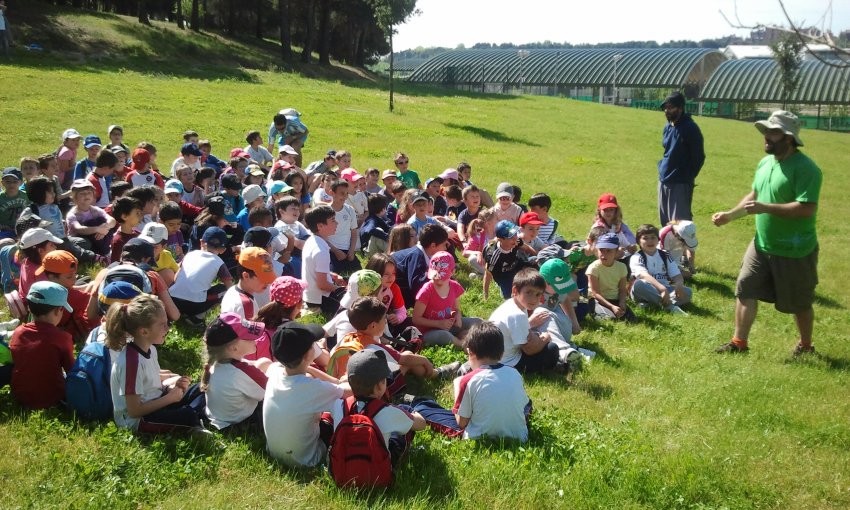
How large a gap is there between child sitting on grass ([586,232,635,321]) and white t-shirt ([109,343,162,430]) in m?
5.10

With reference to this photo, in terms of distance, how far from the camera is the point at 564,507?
4.18 metres

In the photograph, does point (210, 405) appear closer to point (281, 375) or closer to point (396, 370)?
point (281, 375)

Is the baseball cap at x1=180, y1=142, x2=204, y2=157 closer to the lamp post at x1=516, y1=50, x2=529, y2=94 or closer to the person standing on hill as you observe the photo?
the person standing on hill

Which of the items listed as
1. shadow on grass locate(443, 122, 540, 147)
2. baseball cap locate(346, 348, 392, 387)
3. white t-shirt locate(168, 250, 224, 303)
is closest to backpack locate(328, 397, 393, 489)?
baseball cap locate(346, 348, 392, 387)

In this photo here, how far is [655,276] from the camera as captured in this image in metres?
8.80

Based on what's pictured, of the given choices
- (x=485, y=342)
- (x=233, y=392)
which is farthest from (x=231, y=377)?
(x=485, y=342)

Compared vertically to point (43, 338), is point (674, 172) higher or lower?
higher

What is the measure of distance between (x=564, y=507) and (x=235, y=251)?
5553 mm

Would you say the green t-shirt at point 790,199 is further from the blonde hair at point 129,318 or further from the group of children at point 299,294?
the blonde hair at point 129,318

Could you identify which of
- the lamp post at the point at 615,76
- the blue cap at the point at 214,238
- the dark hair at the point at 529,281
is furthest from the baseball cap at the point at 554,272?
the lamp post at the point at 615,76

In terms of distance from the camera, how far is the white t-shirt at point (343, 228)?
30.3 ft

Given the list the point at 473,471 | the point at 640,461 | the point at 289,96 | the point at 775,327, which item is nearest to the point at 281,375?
the point at 473,471

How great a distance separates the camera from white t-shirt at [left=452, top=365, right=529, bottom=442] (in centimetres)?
482

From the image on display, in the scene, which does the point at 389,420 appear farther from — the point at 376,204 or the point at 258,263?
the point at 376,204
